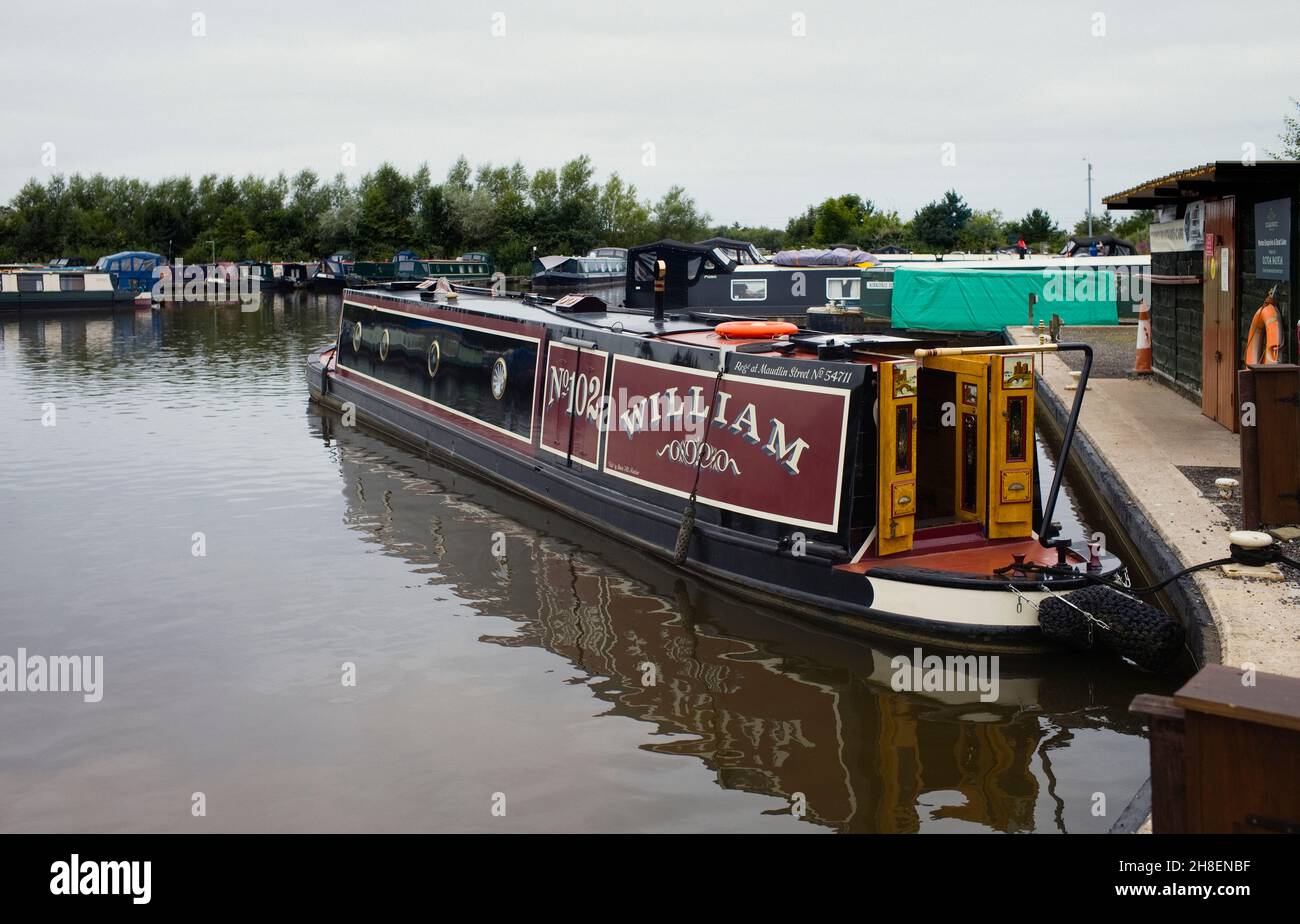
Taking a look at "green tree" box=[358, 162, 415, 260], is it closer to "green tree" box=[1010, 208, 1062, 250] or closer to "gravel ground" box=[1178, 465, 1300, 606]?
"green tree" box=[1010, 208, 1062, 250]

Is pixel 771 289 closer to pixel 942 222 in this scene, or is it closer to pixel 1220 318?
pixel 1220 318

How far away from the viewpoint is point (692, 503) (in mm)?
9297

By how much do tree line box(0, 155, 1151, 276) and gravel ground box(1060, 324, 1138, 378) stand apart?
37.9 metres

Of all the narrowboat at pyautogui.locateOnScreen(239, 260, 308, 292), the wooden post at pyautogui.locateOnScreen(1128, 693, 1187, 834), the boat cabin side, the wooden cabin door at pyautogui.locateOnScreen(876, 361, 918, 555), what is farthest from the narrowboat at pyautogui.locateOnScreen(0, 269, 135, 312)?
the wooden post at pyautogui.locateOnScreen(1128, 693, 1187, 834)

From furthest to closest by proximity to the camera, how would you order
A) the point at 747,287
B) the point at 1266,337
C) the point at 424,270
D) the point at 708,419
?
the point at 424,270, the point at 747,287, the point at 1266,337, the point at 708,419

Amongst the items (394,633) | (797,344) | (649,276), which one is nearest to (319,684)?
(394,633)

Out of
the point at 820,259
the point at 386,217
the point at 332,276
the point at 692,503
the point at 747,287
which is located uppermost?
the point at 386,217

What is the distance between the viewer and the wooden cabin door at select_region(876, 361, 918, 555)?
809 centimetres

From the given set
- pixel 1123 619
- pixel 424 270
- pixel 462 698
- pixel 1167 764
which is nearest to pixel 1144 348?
pixel 1123 619

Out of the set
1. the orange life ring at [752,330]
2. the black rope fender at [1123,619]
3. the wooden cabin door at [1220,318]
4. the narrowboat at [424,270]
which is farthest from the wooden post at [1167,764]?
the narrowboat at [424,270]

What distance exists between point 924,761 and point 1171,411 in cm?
893

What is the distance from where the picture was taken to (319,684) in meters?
7.79

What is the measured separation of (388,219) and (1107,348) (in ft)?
179

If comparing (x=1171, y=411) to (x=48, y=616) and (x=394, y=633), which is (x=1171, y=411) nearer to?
(x=394, y=633)
